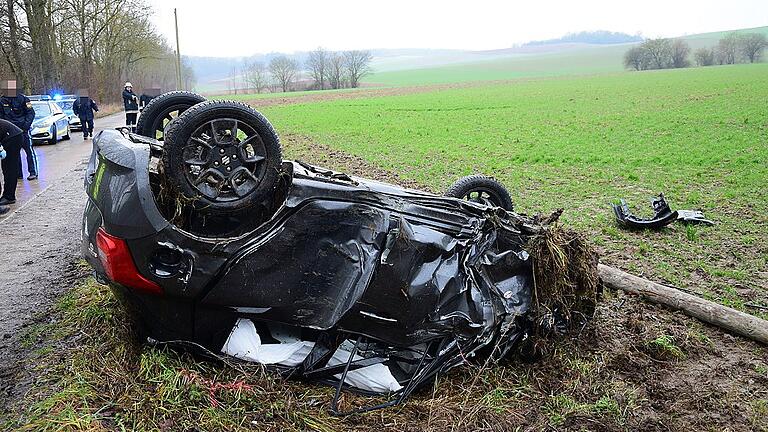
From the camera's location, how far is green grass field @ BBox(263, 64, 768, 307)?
665cm

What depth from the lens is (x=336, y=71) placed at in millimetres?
98188

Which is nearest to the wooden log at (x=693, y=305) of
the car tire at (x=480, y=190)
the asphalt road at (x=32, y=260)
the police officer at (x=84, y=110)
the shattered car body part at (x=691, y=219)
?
the car tire at (x=480, y=190)

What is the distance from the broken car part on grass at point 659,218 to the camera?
25.0 ft

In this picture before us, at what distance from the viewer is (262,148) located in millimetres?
3248

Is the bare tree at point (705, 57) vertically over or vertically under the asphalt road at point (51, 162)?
over

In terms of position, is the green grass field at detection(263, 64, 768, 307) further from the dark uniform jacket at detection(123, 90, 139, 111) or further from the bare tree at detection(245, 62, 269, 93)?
the bare tree at detection(245, 62, 269, 93)

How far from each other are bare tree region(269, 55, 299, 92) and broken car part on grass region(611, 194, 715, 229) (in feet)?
306

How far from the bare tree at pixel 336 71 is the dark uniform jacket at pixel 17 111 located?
3396 inches

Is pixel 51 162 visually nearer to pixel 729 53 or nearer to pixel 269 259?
pixel 269 259

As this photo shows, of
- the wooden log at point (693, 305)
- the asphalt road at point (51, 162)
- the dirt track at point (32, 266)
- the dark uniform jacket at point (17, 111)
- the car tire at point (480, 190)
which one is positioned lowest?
the wooden log at point (693, 305)

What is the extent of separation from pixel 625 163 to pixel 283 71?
92.1 meters

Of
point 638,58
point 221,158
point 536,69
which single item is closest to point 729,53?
point 638,58

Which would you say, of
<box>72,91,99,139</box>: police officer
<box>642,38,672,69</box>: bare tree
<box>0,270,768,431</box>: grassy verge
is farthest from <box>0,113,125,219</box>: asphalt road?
<box>642,38,672,69</box>: bare tree

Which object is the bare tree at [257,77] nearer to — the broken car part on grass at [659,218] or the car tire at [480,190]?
the broken car part on grass at [659,218]
